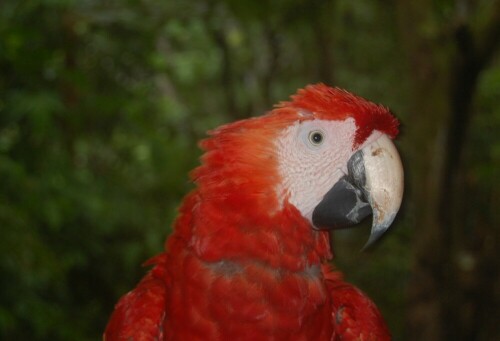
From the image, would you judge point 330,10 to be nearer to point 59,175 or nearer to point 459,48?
point 459,48

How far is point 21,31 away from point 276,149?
954 mm

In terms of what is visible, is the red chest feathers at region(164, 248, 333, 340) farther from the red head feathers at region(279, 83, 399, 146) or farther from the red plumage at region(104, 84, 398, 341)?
the red head feathers at region(279, 83, 399, 146)

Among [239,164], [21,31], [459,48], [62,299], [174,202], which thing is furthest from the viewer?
[174,202]

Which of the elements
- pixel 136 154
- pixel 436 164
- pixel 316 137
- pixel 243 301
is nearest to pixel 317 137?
pixel 316 137

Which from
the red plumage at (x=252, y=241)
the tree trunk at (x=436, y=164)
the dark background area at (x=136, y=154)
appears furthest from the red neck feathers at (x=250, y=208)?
the tree trunk at (x=436, y=164)

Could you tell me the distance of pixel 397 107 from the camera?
10.2 feet

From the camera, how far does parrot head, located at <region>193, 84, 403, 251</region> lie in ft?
2.99

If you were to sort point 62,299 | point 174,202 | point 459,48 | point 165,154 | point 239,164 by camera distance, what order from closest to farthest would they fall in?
1. point 239,164
2. point 459,48
3. point 62,299
4. point 165,154
5. point 174,202

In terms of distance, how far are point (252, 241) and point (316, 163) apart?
0.55 ft

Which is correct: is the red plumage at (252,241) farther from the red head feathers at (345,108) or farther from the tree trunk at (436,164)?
the tree trunk at (436,164)

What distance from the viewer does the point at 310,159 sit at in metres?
0.93

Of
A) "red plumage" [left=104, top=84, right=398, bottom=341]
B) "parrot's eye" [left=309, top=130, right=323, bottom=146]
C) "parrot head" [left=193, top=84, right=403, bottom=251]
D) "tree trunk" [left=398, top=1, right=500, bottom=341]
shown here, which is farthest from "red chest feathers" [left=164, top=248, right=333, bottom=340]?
"tree trunk" [left=398, top=1, right=500, bottom=341]

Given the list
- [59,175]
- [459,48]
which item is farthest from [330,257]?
[59,175]

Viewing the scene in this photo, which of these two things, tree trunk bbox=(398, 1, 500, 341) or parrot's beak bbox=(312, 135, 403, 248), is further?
tree trunk bbox=(398, 1, 500, 341)
